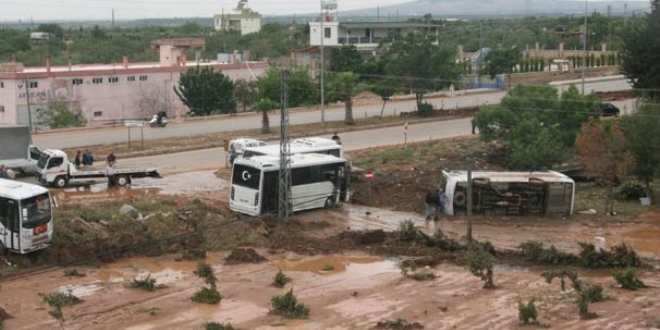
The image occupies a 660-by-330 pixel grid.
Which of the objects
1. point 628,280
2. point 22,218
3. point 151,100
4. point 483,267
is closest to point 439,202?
point 483,267

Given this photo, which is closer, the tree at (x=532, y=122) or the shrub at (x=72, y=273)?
the shrub at (x=72, y=273)

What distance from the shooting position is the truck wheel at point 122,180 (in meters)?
31.8

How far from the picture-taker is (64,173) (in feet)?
103

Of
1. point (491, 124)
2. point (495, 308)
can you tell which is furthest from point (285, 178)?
point (491, 124)

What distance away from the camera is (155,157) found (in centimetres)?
3862

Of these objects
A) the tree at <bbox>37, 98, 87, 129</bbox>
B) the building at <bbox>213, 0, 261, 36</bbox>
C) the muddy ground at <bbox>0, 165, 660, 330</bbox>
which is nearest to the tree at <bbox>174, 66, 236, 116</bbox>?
the tree at <bbox>37, 98, 87, 129</bbox>

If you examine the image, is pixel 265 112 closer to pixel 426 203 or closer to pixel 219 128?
pixel 219 128

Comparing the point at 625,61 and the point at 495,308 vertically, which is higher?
the point at 625,61

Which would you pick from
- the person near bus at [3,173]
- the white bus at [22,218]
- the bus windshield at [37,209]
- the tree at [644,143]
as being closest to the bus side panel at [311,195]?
the bus windshield at [37,209]

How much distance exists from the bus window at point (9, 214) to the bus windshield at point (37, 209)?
0.20 meters

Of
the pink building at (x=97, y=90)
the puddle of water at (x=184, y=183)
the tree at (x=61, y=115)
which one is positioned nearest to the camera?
the puddle of water at (x=184, y=183)

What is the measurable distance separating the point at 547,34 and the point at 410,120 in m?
84.1

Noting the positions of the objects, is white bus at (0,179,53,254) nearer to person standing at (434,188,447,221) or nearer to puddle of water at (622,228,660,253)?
person standing at (434,188,447,221)

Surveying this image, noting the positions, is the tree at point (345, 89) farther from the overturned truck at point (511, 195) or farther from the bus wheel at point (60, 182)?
the overturned truck at point (511, 195)
